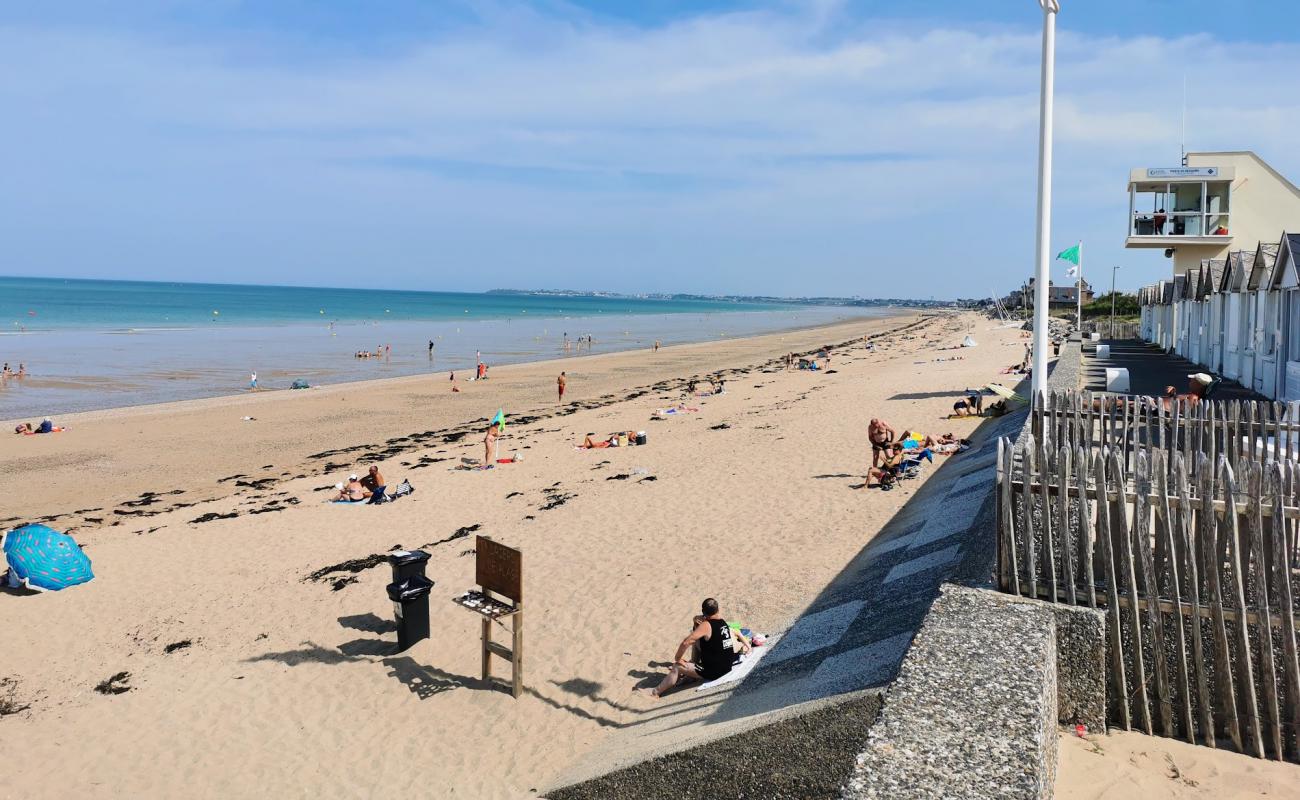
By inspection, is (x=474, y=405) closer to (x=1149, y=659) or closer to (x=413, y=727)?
(x=413, y=727)

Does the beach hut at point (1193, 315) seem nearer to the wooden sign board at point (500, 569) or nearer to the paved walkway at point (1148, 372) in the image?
the paved walkway at point (1148, 372)

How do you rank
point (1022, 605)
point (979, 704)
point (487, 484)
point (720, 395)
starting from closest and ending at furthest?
point (979, 704), point (1022, 605), point (487, 484), point (720, 395)

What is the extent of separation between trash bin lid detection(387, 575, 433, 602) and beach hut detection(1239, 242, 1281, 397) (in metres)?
Answer: 15.0

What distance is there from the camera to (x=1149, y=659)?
13.9ft

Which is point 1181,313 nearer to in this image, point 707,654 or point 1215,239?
point 1215,239

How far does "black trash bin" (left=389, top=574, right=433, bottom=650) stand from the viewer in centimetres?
784

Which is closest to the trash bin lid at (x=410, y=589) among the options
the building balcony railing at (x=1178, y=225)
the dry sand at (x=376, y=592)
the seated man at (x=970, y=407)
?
the dry sand at (x=376, y=592)

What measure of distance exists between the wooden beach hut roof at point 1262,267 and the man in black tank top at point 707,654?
552 inches

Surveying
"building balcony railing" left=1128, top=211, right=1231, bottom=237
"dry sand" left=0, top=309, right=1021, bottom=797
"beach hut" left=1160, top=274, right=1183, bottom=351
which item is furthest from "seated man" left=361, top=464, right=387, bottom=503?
"beach hut" left=1160, top=274, right=1183, bottom=351

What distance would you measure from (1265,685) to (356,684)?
6414 millimetres

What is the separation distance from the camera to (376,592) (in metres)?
9.52

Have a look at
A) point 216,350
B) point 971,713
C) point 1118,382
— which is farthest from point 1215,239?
point 216,350

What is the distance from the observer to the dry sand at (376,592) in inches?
256

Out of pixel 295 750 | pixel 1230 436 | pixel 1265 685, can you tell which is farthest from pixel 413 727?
pixel 1230 436
